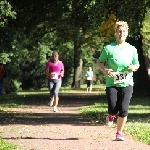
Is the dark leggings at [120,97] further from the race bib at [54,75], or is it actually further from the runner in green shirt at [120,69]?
the race bib at [54,75]

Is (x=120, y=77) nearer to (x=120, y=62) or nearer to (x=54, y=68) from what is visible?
(x=120, y=62)

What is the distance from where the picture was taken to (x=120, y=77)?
32.6 feet

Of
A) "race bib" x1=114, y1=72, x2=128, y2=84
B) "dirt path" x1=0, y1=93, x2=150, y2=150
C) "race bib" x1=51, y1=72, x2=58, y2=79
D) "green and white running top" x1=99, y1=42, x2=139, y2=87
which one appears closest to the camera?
"dirt path" x1=0, y1=93, x2=150, y2=150

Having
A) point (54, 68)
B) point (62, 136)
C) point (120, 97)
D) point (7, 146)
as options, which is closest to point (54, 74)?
point (54, 68)

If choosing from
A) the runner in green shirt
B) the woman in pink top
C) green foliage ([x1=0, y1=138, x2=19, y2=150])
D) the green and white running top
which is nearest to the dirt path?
green foliage ([x1=0, y1=138, x2=19, y2=150])

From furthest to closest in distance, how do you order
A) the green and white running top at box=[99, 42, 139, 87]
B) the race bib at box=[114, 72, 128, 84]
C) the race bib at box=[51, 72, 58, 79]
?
the race bib at box=[51, 72, 58, 79] < the green and white running top at box=[99, 42, 139, 87] < the race bib at box=[114, 72, 128, 84]

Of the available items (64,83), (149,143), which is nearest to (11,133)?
(149,143)

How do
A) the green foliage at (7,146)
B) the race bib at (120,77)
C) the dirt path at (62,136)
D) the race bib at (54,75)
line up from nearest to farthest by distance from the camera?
the green foliage at (7,146) → the dirt path at (62,136) → the race bib at (120,77) → the race bib at (54,75)

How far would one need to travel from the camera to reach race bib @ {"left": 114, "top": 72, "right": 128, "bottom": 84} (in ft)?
32.6

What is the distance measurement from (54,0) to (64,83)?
24.4m

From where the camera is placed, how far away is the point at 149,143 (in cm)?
996

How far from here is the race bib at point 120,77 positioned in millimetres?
9922

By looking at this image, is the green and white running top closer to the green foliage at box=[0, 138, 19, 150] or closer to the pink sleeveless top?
the green foliage at box=[0, 138, 19, 150]

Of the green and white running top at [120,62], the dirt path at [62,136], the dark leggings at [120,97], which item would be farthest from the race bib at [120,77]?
the dirt path at [62,136]
